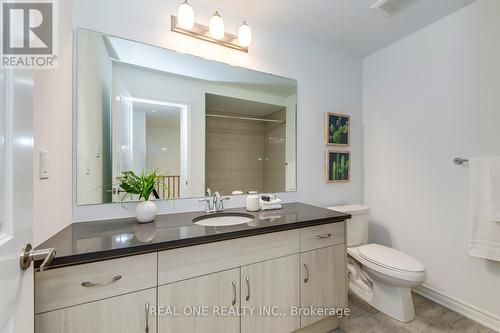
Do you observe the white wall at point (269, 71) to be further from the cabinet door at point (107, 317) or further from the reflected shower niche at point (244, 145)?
the cabinet door at point (107, 317)

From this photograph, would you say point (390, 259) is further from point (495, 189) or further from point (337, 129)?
point (337, 129)

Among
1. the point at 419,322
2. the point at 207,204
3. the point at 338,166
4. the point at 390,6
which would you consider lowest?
the point at 419,322

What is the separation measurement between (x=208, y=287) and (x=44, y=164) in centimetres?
94

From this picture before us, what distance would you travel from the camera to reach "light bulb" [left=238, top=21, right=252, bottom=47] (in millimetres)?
1728

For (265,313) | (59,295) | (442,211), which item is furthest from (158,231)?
(442,211)

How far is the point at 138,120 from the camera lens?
1.51 metres

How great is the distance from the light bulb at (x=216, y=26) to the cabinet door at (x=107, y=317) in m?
1.65

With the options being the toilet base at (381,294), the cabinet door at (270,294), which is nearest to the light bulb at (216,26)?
the cabinet door at (270,294)

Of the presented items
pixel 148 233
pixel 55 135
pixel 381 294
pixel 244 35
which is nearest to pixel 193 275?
pixel 148 233

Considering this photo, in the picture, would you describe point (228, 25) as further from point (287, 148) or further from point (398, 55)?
point (398, 55)

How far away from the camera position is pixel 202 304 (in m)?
1.13

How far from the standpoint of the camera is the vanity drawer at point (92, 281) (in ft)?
2.78

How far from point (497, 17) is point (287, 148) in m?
1.71

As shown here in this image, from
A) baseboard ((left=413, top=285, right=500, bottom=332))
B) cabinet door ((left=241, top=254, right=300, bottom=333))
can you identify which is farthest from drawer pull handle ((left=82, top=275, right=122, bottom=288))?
baseboard ((left=413, top=285, right=500, bottom=332))
